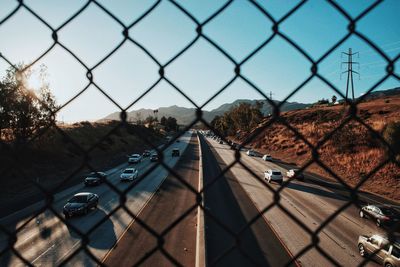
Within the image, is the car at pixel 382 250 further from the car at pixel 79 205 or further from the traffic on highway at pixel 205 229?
the car at pixel 79 205

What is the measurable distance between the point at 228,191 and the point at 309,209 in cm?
798

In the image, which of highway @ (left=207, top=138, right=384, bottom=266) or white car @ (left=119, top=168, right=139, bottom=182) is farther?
white car @ (left=119, top=168, right=139, bottom=182)

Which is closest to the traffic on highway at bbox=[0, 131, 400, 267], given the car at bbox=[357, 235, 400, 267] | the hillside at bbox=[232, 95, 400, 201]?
the car at bbox=[357, 235, 400, 267]

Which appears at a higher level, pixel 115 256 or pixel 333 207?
pixel 115 256

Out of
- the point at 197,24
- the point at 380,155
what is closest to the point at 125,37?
the point at 197,24

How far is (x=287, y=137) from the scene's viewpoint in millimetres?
65438

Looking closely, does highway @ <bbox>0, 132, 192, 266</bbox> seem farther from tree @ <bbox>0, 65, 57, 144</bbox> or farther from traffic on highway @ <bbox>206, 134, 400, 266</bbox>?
traffic on highway @ <bbox>206, 134, 400, 266</bbox>

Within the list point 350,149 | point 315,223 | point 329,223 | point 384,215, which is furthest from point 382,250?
point 350,149

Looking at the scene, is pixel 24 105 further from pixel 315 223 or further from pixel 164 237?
pixel 315 223

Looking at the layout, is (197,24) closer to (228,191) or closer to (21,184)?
(228,191)

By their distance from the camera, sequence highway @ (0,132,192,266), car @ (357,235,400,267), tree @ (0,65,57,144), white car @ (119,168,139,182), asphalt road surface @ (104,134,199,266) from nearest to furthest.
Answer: tree @ (0,65,57,144), car @ (357,235,400,267), asphalt road surface @ (104,134,199,266), highway @ (0,132,192,266), white car @ (119,168,139,182)

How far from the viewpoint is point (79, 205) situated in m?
21.1

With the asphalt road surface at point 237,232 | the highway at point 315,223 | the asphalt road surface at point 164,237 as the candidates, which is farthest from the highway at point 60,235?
the highway at point 315,223

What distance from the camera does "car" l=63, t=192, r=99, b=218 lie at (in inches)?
818
